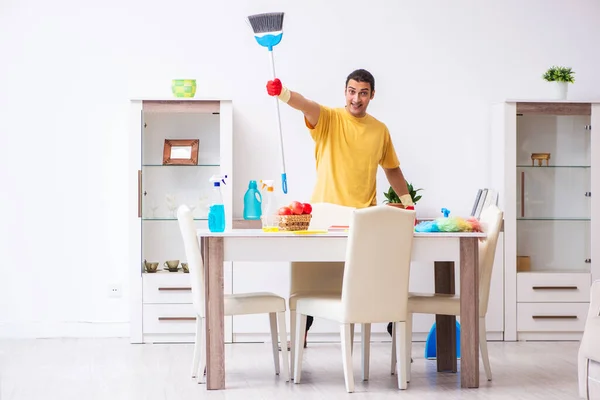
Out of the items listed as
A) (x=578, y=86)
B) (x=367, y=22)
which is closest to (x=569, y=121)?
(x=578, y=86)

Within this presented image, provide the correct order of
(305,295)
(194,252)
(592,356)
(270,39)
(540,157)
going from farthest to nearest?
(540,157) < (270,39) < (305,295) < (194,252) < (592,356)

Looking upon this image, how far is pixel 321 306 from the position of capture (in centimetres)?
408

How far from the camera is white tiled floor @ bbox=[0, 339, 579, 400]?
4.00m

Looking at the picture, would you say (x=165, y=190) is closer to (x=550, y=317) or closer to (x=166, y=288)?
(x=166, y=288)

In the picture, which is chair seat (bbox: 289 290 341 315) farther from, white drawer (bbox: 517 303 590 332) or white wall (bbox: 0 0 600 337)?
white drawer (bbox: 517 303 590 332)

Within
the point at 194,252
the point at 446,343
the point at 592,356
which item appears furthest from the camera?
the point at 446,343

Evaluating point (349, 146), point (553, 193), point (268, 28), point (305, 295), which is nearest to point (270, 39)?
point (268, 28)

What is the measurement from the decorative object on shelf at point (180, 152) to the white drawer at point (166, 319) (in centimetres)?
89

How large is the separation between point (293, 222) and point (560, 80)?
8.24 ft

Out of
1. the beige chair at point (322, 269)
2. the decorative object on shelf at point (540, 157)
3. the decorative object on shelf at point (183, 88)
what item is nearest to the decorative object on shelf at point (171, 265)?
the decorative object on shelf at point (183, 88)

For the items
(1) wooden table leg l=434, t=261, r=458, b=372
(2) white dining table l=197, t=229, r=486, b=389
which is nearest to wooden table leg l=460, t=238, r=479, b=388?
(2) white dining table l=197, t=229, r=486, b=389

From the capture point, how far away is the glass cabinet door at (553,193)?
5797mm

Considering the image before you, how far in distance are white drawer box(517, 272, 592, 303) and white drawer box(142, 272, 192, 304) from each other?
207 cm

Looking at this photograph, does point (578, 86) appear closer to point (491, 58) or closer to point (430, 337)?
point (491, 58)
